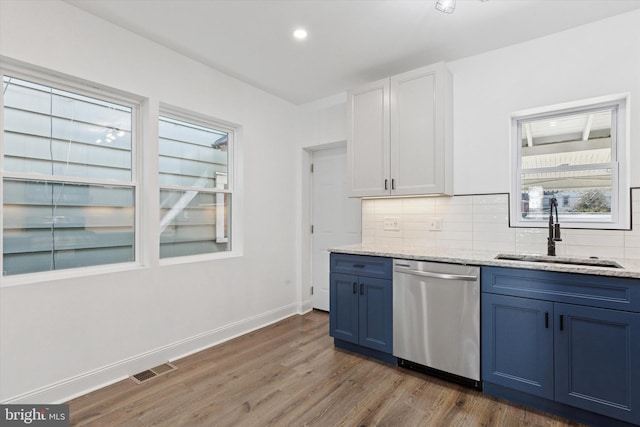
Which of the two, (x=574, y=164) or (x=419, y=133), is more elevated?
(x=419, y=133)

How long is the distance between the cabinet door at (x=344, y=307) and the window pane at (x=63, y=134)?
6.74 ft

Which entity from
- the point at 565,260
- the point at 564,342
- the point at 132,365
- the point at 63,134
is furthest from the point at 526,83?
the point at 132,365

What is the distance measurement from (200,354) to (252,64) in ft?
9.05

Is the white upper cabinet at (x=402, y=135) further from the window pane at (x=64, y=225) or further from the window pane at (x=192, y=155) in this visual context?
the window pane at (x=64, y=225)

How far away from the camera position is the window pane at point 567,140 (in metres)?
2.49

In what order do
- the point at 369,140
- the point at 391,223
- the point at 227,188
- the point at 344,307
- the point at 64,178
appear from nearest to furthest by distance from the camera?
1. the point at 64,178
2. the point at 344,307
3. the point at 369,140
4. the point at 391,223
5. the point at 227,188

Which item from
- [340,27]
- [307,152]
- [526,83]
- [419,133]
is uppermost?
[340,27]

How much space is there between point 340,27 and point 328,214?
2.21 metres

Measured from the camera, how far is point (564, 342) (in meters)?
1.97

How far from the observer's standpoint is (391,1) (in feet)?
7.06

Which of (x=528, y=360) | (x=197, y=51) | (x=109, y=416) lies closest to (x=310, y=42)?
(x=197, y=51)

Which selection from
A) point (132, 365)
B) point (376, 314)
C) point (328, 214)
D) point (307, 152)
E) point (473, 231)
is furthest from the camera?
point (307, 152)

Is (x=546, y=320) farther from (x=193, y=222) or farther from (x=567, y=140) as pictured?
(x=193, y=222)

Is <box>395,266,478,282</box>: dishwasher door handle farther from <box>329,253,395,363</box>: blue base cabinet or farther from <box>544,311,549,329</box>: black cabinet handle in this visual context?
<box>544,311,549,329</box>: black cabinet handle
